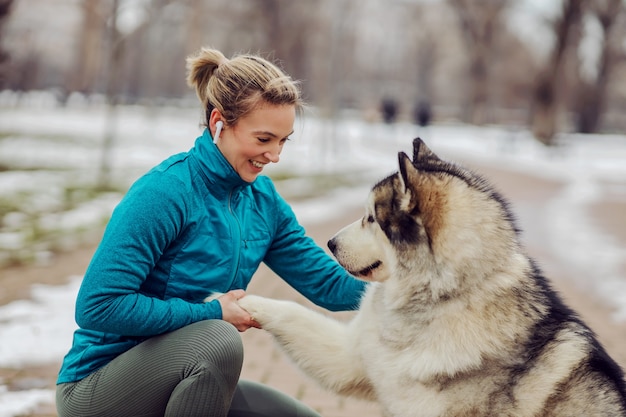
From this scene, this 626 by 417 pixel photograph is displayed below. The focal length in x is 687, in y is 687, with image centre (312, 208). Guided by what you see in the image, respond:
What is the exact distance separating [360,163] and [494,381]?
701 inches

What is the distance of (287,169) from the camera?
17.1 metres

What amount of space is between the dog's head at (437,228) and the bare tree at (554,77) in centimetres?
2854

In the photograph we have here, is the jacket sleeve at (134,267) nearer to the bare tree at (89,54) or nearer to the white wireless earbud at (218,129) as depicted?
the white wireless earbud at (218,129)

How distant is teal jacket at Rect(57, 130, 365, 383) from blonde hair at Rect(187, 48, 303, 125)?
0.15 metres

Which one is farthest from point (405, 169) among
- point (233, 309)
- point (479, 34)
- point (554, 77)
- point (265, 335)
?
point (479, 34)

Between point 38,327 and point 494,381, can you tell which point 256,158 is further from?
point 38,327

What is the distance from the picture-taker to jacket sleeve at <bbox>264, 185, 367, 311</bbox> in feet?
9.98

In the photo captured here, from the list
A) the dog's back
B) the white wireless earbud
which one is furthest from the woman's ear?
the dog's back

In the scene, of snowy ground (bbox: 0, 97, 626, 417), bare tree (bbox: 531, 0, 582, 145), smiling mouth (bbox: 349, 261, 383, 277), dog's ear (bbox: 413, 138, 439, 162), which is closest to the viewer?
smiling mouth (bbox: 349, 261, 383, 277)

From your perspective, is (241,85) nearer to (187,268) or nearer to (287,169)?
(187,268)

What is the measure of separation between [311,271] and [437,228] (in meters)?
0.75

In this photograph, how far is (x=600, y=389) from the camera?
242 centimetres

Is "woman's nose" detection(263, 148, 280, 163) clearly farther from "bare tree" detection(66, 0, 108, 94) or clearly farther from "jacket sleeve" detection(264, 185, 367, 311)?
"bare tree" detection(66, 0, 108, 94)

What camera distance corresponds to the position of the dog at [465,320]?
8.06 ft
